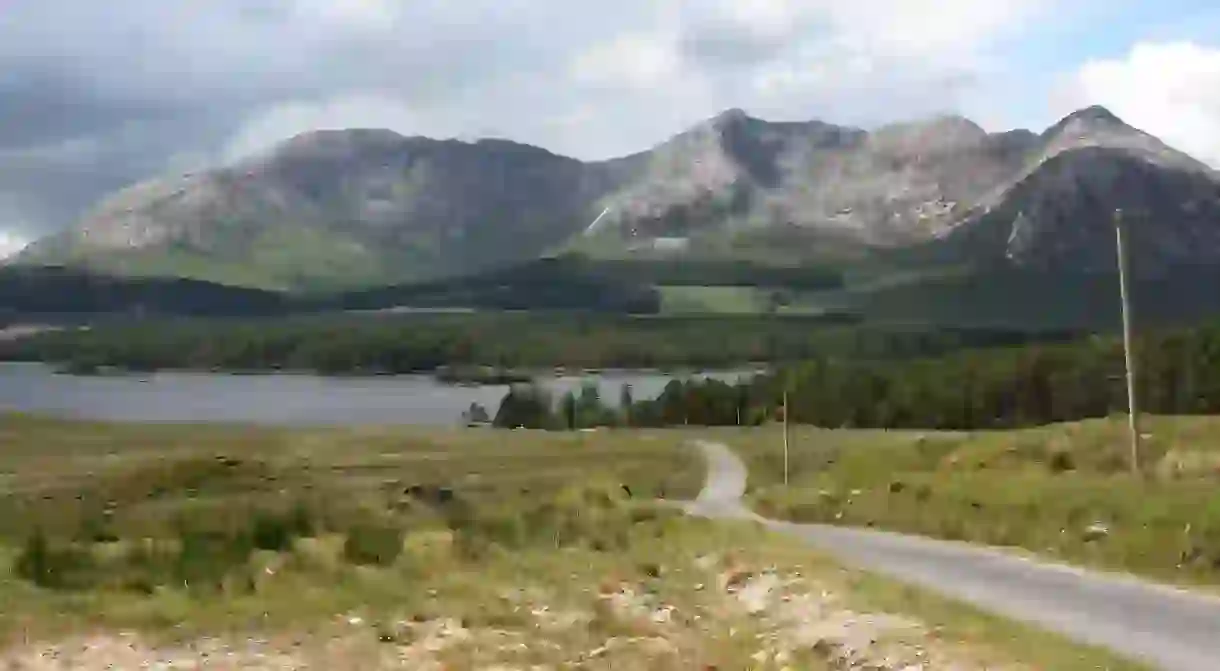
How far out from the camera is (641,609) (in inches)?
840

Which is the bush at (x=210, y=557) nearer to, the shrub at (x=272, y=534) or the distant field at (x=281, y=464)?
the shrub at (x=272, y=534)

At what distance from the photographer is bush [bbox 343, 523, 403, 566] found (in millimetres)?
27734

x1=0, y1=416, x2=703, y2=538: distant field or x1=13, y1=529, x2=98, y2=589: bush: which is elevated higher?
x1=13, y1=529, x2=98, y2=589: bush

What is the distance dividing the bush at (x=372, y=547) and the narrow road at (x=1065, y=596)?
29.5 ft

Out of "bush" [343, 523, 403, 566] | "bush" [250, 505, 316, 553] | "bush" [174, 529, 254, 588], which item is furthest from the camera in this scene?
"bush" [250, 505, 316, 553]

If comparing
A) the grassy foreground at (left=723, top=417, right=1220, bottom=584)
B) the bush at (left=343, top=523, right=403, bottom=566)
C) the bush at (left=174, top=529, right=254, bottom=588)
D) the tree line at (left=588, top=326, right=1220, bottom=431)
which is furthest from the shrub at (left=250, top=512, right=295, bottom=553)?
the tree line at (left=588, top=326, right=1220, bottom=431)

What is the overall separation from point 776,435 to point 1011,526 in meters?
89.1

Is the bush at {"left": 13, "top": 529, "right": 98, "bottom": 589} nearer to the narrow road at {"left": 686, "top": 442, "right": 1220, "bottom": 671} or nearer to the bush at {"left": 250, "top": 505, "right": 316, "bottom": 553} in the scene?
the bush at {"left": 250, "top": 505, "right": 316, "bottom": 553}

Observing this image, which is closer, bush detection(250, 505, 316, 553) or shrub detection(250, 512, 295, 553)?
shrub detection(250, 512, 295, 553)

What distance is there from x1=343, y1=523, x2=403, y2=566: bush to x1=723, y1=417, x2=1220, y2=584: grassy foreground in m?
12.7

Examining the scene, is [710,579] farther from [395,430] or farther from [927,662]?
[395,430]

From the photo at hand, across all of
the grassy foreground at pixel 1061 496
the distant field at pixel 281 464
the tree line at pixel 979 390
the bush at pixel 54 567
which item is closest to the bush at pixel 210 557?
the bush at pixel 54 567

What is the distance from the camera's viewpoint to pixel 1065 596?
21.2 m

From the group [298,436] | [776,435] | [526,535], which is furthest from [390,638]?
[298,436]
